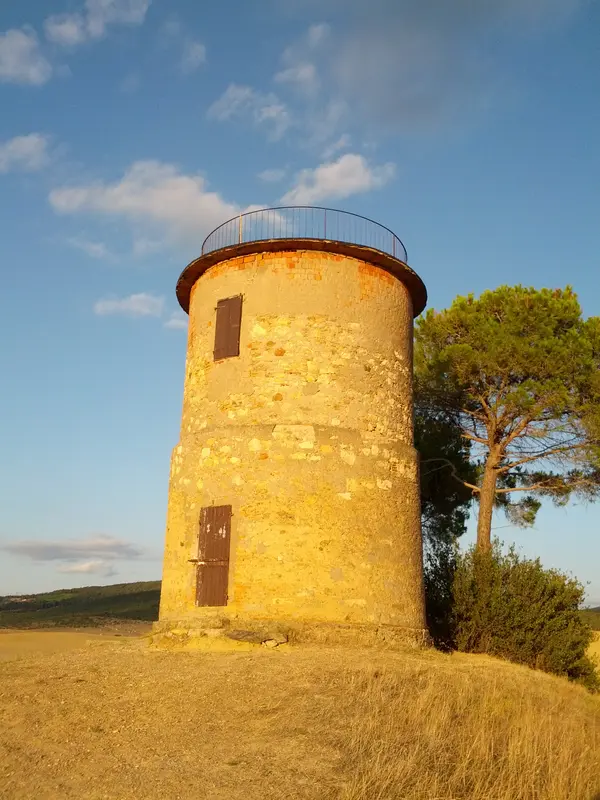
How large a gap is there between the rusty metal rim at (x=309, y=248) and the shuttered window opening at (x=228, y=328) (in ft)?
3.03

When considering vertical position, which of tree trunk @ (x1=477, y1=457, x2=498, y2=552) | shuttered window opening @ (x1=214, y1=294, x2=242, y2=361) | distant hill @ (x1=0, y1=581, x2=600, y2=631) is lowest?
distant hill @ (x1=0, y1=581, x2=600, y2=631)

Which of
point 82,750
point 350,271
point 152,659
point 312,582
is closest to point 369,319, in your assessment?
point 350,271

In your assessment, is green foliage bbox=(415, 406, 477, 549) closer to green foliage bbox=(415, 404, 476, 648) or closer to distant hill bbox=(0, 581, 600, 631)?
green foliage bbox=(415, 404, 476, 648)

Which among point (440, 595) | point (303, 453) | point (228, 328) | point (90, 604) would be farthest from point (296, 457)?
point (90, 604)

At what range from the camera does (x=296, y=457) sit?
41.5ft

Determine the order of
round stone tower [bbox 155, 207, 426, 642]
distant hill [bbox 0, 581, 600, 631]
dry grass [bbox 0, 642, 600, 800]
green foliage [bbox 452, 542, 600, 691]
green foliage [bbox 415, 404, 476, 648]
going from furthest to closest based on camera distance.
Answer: distant hill [bbox 0, 581, 600, 631] → green foliage [bbox 415, 404, 476, 648] → green foliage [bbox 452, 542, 600, 691] → round stone tower [bbox 155, 207, 426, 642] → dry grass [bbox 0, 642, 600, 800]

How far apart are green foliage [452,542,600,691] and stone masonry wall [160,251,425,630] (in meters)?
2.38

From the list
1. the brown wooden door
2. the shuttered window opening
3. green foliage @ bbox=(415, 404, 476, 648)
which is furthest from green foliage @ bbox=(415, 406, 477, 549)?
the brown wooden door

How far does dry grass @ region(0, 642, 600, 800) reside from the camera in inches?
238

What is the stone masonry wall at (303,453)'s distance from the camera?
12.2 meters

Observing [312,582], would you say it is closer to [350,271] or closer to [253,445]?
[253,445]

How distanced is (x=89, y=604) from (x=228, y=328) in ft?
145

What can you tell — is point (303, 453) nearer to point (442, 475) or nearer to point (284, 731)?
point (284, 731)

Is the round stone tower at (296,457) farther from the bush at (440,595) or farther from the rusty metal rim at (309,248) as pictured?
the bush at (440,595)
